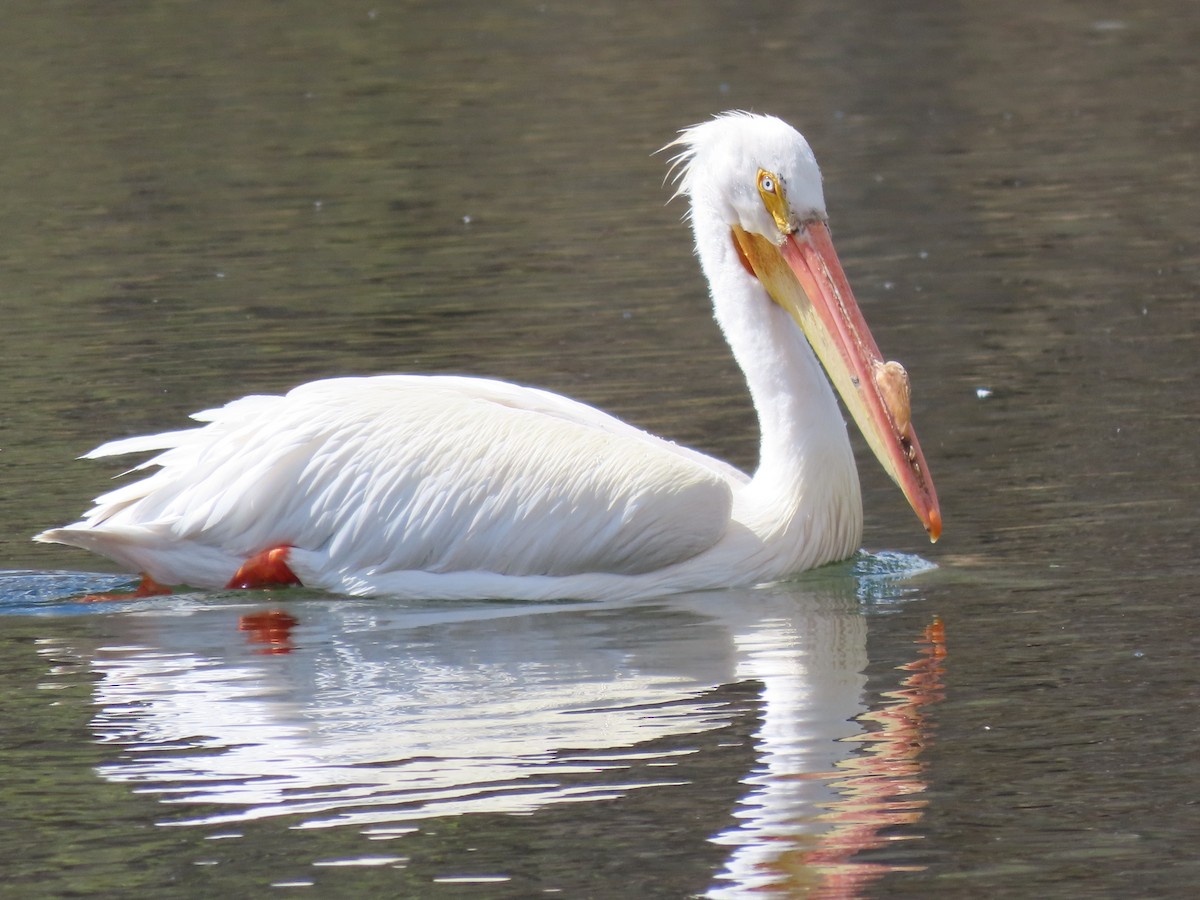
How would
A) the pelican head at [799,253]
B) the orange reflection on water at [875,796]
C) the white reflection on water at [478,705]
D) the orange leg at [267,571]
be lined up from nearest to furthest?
the orange reflection on water at [875,796] → the white reflection on water at [478,705] → the pelican head at [799,253] → the orange leg at [267,571]

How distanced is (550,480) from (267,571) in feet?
2.60

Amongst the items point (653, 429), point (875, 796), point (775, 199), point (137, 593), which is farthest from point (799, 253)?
point (875, 796)

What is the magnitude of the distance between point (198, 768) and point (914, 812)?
4.73 feet

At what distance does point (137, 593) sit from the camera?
6164 millimetres

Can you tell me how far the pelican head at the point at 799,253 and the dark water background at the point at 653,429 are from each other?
16.7 inches

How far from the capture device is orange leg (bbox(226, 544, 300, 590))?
5980 millimetres

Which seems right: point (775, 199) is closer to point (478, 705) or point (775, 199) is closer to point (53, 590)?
point (478, 705)

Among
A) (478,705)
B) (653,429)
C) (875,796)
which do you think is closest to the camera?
(875,796)

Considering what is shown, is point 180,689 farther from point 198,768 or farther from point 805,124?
point 805,124

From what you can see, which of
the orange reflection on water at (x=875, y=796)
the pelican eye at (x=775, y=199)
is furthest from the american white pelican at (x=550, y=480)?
the orange reflection on water at (x=875, y=796)

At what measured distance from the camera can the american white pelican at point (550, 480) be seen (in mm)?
5867

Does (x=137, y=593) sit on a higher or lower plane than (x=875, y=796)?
higher

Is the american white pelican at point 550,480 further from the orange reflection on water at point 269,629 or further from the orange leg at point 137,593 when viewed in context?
the orange reflection on water at point 269,629

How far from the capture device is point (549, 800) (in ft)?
14.2
